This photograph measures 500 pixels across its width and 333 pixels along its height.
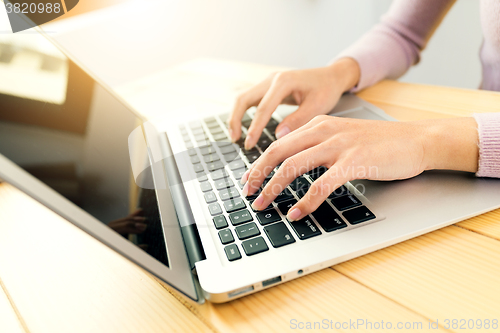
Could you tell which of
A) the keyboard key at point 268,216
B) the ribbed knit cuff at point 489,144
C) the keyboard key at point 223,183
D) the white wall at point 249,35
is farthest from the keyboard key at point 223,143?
the white wall at point 249,35

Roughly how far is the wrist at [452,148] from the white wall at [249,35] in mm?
1211

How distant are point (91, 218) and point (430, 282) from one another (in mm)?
289

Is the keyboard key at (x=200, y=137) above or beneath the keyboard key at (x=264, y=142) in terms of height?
beneath

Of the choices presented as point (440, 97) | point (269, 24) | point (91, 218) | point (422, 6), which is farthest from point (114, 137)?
point (269, 24)

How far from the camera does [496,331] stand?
0.24 metres

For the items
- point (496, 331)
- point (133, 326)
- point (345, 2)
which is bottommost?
point (133, 326)

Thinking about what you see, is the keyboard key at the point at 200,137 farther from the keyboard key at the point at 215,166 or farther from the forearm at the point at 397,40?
the forearm at the point at 397,40

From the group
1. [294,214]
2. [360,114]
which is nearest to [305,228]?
[294,214]

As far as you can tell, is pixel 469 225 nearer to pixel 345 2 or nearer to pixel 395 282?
pixel 395 282

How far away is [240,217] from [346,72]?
16.8 inches

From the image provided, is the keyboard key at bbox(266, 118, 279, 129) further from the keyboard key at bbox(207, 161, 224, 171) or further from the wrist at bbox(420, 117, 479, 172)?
the wrist at bbox(420, 117, 479, 172)

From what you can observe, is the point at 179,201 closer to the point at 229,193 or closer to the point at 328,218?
the point at 229,193

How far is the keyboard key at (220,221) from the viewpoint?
368mm

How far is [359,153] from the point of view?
38 cm
